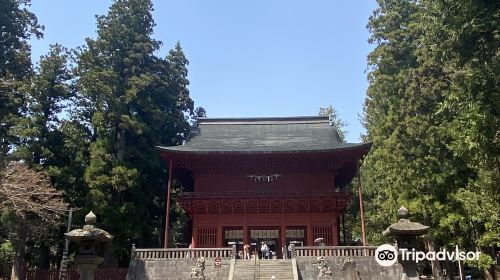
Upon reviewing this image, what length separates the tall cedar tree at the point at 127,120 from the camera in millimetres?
→ 24469

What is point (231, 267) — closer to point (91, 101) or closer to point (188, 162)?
point (188, 162)

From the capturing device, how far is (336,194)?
22.6m

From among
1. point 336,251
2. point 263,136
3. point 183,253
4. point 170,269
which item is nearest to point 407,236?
point 336,251

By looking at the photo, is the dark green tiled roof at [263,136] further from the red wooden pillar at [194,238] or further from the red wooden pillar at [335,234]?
the red wooden pillar at [194,238]

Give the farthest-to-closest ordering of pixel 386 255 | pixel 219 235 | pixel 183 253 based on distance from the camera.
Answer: pixel 219 235 → pixel 183 253 → pixel 386 255

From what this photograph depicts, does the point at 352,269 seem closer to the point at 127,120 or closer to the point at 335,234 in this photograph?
the point at 335,234

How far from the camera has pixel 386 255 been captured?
655 inches

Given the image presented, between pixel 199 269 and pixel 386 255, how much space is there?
730cm

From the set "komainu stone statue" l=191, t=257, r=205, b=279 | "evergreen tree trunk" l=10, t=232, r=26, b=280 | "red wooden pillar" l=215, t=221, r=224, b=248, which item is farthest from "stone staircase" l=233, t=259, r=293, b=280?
"evergreen tree trunk" l=10, t=232, r=26, b=280

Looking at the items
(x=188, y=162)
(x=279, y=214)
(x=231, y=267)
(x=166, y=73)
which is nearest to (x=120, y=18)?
(x=166, y=73)

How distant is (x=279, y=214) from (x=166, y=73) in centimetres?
1362

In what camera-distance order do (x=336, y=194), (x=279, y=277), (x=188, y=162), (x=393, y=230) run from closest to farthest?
(x=393, y=230) → (x=279, y=277) → (x=336, y=194) → (x=188, y=162)

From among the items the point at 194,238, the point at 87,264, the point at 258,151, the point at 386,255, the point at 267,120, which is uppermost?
the point at 267,120

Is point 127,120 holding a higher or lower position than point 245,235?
higher
